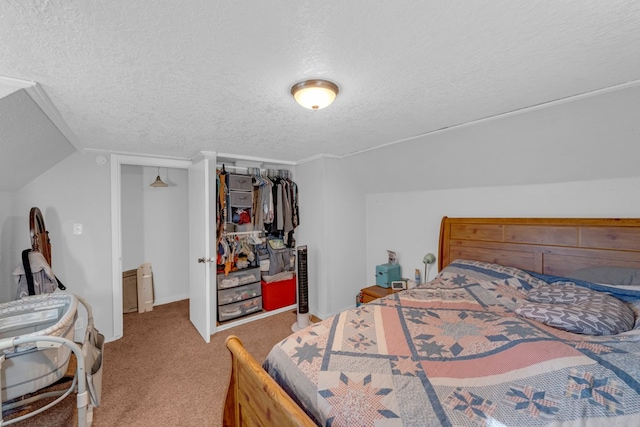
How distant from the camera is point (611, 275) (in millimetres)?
1855

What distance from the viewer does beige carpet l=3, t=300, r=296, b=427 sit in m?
1.89

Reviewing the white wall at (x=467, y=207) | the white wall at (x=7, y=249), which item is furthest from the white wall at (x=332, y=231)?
the white wall at (x=7, y=249)

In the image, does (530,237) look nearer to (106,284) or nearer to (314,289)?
(314,289)

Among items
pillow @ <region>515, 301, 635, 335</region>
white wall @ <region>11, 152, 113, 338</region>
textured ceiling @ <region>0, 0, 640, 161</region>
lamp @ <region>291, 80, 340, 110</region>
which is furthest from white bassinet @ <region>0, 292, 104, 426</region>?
pillow @ <region>515, 301, 635, 335</region>

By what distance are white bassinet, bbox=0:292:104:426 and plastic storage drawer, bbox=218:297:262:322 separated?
1508 millimetres

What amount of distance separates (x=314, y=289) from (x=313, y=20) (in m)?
3.17

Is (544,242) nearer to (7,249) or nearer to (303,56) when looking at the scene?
(303,56)

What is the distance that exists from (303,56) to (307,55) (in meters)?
0.02

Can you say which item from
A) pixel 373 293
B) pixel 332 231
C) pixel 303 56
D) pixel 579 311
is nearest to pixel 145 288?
pixel 332 231

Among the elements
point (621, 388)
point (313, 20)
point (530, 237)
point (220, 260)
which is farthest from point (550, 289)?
point (220, 260)

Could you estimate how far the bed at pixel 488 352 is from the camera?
39.2 inches

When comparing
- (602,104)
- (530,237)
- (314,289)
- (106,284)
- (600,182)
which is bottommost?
(314,289)

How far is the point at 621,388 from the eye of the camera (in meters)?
0.99

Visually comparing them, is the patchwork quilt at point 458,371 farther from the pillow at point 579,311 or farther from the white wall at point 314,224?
the white wall at point 314,224
